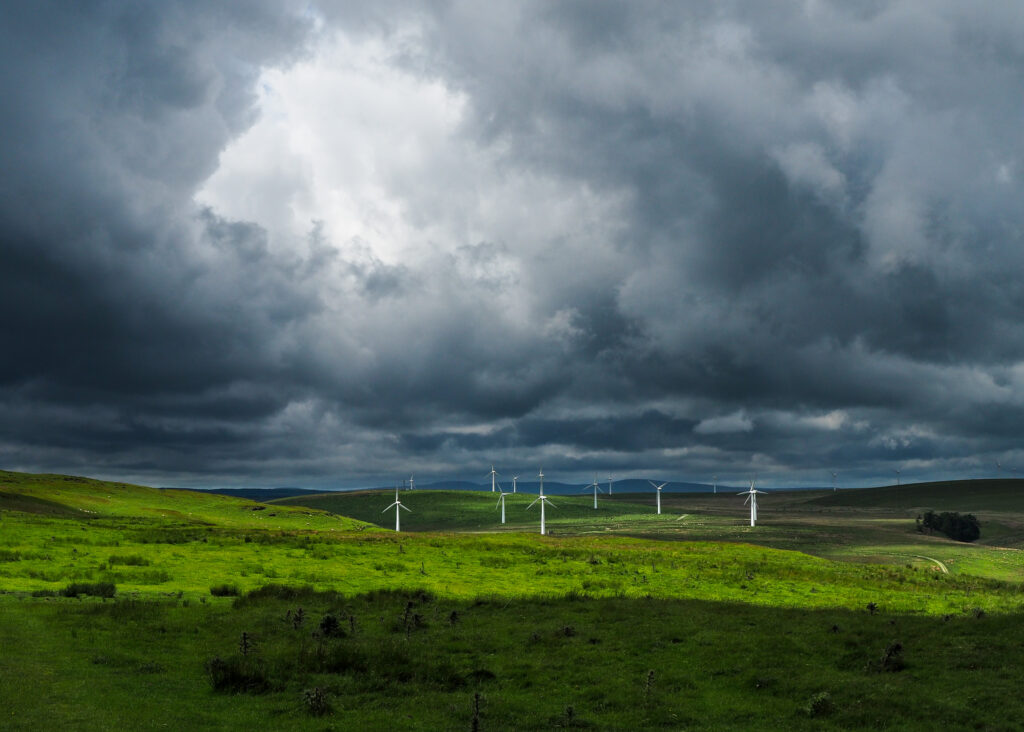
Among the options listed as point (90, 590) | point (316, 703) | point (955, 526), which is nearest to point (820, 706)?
point (316, 703)

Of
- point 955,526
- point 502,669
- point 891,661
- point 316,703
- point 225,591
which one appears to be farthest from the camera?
point 955,526

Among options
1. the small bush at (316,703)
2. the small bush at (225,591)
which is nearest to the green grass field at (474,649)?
the small bush at (316,703)

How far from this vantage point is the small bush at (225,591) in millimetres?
50000

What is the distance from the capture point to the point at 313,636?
120ft

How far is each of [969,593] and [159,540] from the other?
277 feet

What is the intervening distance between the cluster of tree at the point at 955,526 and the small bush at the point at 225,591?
17891cm

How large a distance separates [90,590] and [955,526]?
630 feet

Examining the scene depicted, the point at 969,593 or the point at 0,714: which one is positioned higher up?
the point at 0,714

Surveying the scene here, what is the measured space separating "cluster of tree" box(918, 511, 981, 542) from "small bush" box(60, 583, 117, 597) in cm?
18706

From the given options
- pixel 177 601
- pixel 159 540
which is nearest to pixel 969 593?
pixel 177 601

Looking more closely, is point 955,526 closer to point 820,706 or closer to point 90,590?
point 820,706

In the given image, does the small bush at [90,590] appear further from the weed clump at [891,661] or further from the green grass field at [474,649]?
the weed clump at [891,661]

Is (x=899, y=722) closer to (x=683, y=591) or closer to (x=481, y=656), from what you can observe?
(x=481, y=656)

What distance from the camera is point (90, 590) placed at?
150 ft
